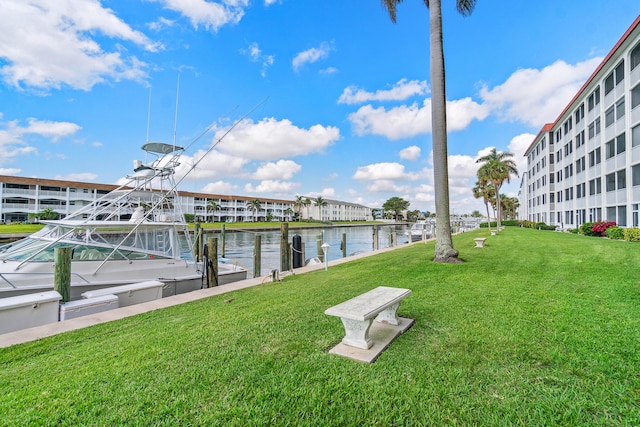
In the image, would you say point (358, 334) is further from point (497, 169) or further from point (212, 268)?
point (497, 169)

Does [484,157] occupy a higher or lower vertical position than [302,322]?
higher

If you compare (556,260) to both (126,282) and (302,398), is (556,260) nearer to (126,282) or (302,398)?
(302,398)

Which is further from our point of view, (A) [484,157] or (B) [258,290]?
(A) [484,157]

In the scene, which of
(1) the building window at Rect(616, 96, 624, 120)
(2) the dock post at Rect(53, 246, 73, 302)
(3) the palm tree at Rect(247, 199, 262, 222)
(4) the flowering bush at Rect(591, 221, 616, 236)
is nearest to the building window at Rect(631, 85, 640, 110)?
(1) the building window at Rect(616, 96, 624, 120)

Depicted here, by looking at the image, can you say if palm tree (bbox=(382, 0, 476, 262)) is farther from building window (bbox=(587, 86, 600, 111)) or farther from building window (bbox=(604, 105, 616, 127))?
building window (bbox=(587, 86, 600, 111))

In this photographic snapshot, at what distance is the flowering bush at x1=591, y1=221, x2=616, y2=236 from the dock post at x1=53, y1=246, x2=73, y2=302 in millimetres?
26832

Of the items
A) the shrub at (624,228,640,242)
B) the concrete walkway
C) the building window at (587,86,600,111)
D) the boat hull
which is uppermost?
the building window at (587,86,600,111)

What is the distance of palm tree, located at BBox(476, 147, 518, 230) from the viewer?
122 feet

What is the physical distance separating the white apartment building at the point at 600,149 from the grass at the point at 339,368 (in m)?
19.9

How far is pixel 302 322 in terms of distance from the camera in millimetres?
4633

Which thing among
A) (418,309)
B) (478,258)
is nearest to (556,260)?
(478,258)

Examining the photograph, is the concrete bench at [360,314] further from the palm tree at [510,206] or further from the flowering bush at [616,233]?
the palm tree at [510,206]

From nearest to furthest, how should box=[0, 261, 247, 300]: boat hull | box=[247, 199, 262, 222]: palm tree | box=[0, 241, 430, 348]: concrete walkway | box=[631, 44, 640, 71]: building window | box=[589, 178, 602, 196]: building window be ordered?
1. box=[0, 241, 430, 348]: concrete walkway
2. box=[0, 261, 247, 300]: boat hull
3. box=[631, 44, 640, 71]: building window
4. box=[589, 178, 602, 196]: building window
5. box=[247, 199, 262, 222]: palm tree

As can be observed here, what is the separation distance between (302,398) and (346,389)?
0.41 m
